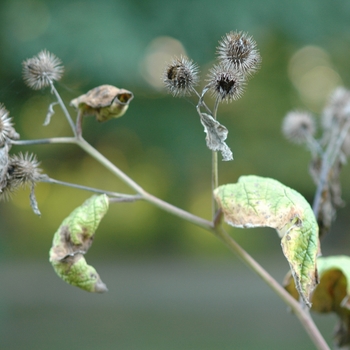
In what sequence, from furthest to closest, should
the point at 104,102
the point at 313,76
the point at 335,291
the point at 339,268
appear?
the point at 313,76 < the point at 335,291 < the point at 339,268 < the point at 104,102

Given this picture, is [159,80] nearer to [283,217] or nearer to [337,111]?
[337,111]

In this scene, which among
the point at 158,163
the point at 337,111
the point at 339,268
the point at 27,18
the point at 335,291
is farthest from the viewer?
the point at 158,163

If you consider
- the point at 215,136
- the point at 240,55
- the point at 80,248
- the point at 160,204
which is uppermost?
the point at 240,55

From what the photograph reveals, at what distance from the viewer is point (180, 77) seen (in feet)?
3.60

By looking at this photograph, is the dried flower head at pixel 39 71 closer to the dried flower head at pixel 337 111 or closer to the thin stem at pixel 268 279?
the thin stem at pixel 268 279

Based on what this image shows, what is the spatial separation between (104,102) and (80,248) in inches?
14.4

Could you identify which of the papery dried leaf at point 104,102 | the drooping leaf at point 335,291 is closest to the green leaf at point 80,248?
the papery dried leaf at point 104,102

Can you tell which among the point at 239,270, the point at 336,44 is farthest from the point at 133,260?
the point at 336,44

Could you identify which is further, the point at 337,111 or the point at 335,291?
the point at 337,111

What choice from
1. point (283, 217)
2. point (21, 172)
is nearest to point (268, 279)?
point (283, 217)

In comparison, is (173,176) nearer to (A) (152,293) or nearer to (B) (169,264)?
(A) (152,293)

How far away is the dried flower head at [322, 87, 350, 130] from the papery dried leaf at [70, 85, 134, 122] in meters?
0.88

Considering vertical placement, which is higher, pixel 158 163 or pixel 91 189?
pixel 158 163

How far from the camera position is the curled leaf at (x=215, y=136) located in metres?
1.12
